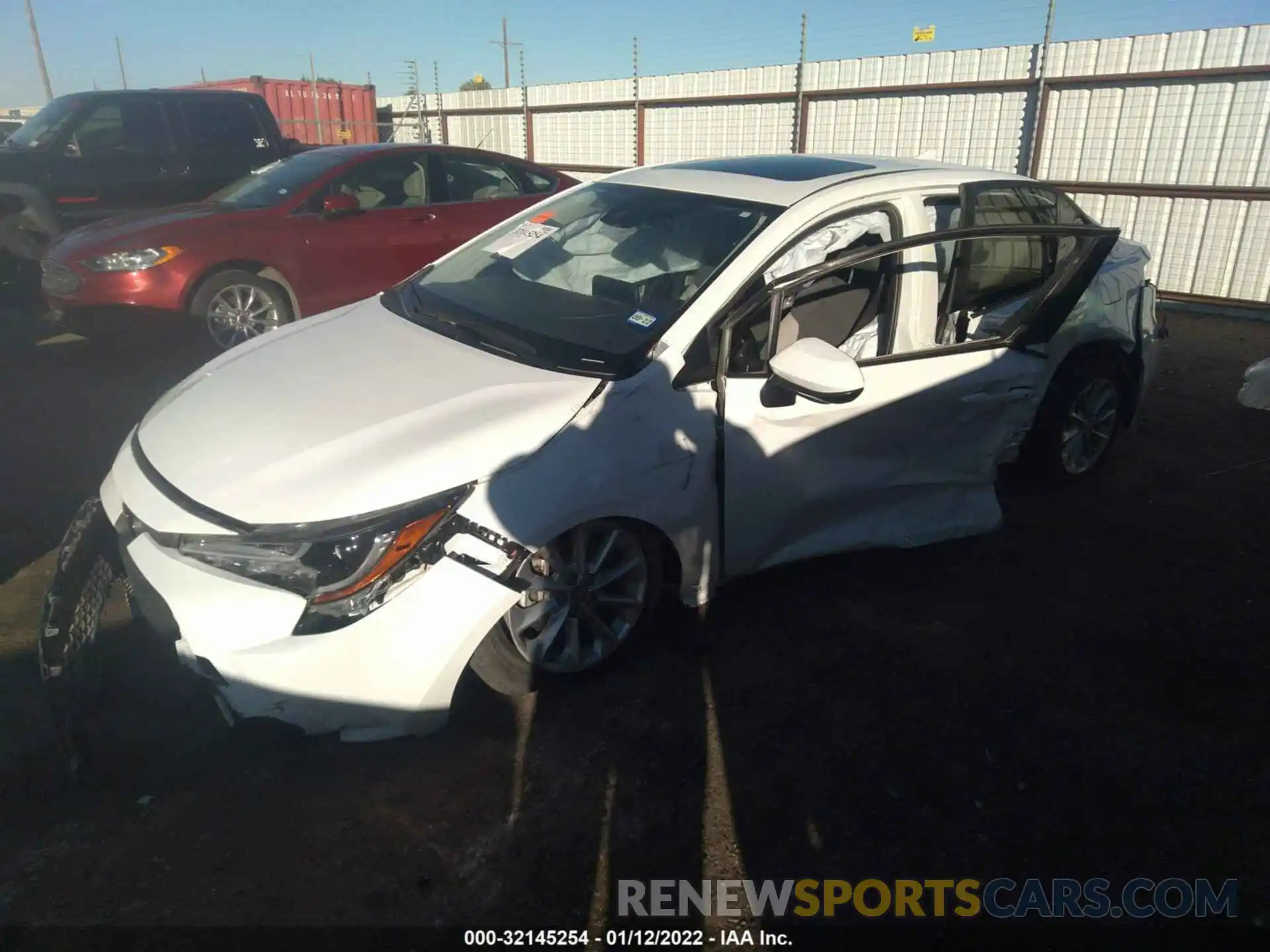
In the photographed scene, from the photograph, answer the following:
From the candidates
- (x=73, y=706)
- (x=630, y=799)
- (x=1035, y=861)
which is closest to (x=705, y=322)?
(x=630, y=799)

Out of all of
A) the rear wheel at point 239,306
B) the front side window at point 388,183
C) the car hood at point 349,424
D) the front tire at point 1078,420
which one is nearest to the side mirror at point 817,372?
the car hood at point 349,424

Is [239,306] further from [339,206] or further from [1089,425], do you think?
[1089,425]

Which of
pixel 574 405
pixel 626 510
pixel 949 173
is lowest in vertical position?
pixel 626 510

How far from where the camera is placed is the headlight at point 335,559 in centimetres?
234

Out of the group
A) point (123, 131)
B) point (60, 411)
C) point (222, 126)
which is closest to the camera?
point (60, 411)

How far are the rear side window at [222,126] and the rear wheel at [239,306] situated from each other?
354 cm

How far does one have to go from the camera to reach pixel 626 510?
2768 millimetres

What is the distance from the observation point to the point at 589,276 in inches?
134

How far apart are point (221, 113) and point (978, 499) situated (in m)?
8.80

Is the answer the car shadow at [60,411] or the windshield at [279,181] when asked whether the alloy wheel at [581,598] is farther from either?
the windshield at [279,181]

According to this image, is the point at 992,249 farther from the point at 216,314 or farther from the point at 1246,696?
the point at 216,314

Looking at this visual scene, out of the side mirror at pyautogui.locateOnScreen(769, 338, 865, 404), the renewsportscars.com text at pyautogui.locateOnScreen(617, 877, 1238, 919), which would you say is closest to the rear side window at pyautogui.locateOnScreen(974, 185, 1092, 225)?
the side mirror at pyautogui.locateOnScreen(769, 338, 865, 404)

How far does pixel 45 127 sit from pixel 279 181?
11.8 feet

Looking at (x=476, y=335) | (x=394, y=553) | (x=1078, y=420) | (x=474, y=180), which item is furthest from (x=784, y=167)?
(x=474, y=180)
